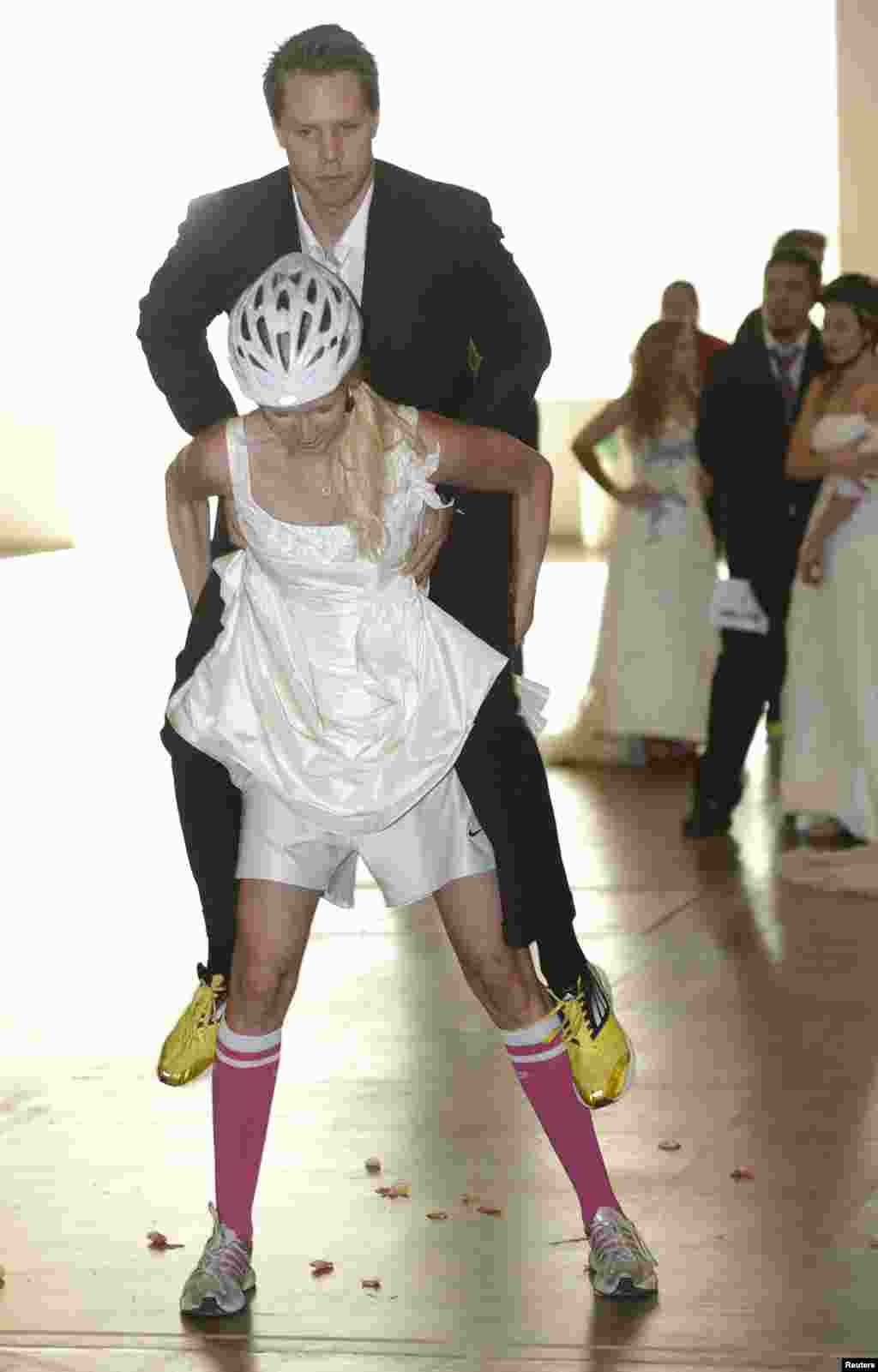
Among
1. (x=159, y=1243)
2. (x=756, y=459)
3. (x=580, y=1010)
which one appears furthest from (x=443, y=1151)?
(x=756, y=459)

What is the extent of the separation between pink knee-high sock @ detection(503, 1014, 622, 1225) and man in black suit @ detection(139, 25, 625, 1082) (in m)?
0.09

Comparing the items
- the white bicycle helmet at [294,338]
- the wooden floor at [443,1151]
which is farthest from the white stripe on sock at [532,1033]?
the white bicycle helmet at [294,338]

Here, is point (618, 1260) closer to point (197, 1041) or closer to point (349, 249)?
point (197, 1041)

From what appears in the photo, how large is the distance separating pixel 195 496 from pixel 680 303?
4663 millimetres

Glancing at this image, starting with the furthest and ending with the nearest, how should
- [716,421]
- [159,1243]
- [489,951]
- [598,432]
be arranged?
[598,432] < [716,421] < [159,1243] < [489,951]

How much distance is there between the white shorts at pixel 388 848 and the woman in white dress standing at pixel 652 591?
452 cm

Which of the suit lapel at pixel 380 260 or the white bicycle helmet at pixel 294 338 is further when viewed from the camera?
the suit lapel at pixel 380 260

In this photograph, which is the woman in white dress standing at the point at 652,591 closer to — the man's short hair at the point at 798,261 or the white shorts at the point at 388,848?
the man's short hair at the point at 798,261

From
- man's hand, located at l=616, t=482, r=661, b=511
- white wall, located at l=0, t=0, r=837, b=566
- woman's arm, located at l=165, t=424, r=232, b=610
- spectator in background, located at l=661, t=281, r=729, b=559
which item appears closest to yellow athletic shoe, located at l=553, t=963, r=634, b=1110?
woman's arm, located at l=165, t=424, r=232, b=610

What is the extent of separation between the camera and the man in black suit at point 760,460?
6848 mm

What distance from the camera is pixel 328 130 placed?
3238 millimetres

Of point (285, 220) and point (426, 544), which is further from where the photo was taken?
point (285, 220)

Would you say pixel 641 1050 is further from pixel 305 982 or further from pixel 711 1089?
pixel 305 982

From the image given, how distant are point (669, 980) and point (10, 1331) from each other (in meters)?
2.10
